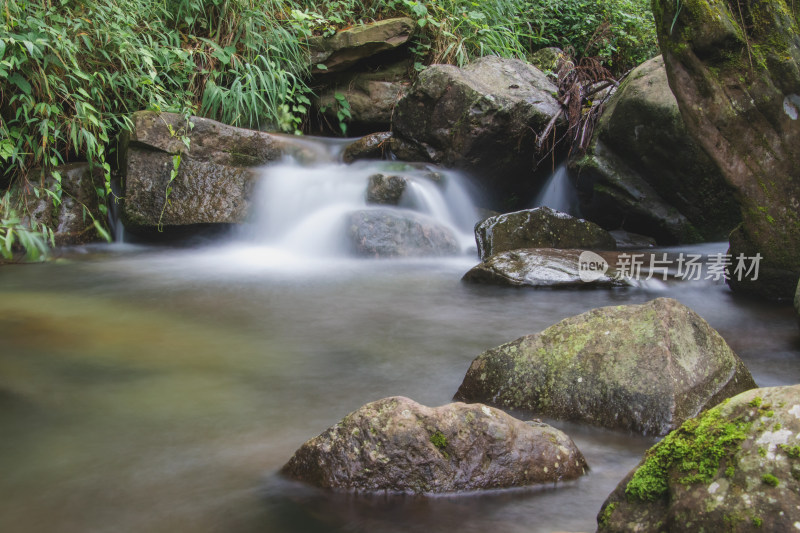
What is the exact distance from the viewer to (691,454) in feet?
4.77

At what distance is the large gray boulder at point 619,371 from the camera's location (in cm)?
259

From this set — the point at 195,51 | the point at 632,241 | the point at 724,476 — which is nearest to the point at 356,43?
the point at 195,51

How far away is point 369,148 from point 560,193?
2237 millimetres

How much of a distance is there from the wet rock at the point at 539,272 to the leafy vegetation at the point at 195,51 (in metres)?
3.72

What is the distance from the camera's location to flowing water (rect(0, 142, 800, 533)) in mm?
2035

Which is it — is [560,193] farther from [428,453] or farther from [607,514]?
A: [607,514]

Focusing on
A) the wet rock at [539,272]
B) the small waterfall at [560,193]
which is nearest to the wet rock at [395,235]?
the wet rock at [539,272]

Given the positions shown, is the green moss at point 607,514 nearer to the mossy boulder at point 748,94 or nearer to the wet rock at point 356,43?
the mossy boulder at point 748,94

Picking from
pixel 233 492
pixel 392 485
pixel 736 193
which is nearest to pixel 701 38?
pixel 736 193

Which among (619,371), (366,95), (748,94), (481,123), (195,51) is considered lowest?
(619,371)

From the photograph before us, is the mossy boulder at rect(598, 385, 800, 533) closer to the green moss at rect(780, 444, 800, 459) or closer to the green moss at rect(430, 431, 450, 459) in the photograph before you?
the green moss at rect(780, 444, 800, 459)

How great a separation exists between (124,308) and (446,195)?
3.80m

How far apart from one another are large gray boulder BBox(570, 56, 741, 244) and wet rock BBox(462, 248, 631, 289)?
1755 mm

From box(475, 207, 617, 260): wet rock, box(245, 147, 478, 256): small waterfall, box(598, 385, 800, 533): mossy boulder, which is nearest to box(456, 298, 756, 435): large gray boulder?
box(598, 385, 800, 533): mossy boulder
